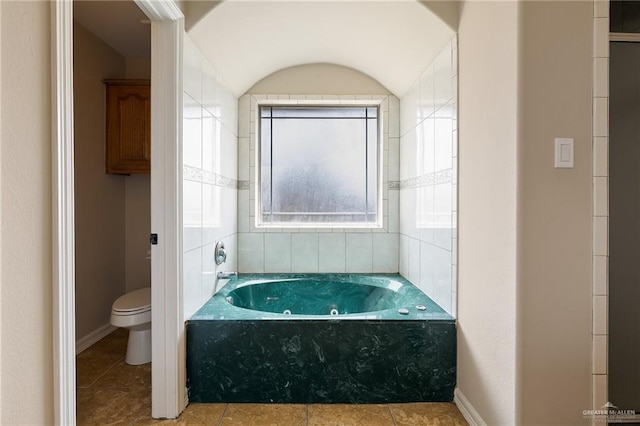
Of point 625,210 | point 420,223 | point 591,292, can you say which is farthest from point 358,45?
point 591,292

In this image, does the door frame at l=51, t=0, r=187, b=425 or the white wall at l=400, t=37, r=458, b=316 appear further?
the white wall at l=400, t=37, r=458, b=316

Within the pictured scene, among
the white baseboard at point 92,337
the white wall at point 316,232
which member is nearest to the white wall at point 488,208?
the white wall at point 316,232

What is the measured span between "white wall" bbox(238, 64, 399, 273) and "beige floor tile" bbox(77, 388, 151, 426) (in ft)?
3.96

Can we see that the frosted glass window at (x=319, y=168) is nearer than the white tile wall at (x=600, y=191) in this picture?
No

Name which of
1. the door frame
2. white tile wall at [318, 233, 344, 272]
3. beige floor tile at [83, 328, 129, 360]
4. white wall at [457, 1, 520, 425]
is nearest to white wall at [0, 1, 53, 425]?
the door frame

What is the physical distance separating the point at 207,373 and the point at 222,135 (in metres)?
1.54

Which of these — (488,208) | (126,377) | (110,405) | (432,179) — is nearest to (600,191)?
(488,208)

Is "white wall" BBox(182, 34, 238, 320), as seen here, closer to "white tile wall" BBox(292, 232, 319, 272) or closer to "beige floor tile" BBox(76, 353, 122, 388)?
"white tile wall" BBox(292, 232, 319, 272)

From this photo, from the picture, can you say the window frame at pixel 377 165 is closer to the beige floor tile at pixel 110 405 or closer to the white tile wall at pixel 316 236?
the white tile wall at pixel 316 236

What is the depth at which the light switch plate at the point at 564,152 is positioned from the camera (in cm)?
136

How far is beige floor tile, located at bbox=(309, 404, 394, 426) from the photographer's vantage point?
175cm

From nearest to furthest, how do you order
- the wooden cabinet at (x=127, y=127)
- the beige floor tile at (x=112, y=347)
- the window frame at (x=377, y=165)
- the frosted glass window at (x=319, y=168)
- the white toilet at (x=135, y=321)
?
the white toilet at (x=135, y=321) < the beige floor tile at (x=112, y=347) < the wooden cabinet at (x=127, y=127) < the window frame at (x=377, y=165) < the frosted glass window at (x=319, y=168)

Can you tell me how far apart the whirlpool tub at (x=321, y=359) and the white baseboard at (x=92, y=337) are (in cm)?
126

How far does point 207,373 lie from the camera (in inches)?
74.9
